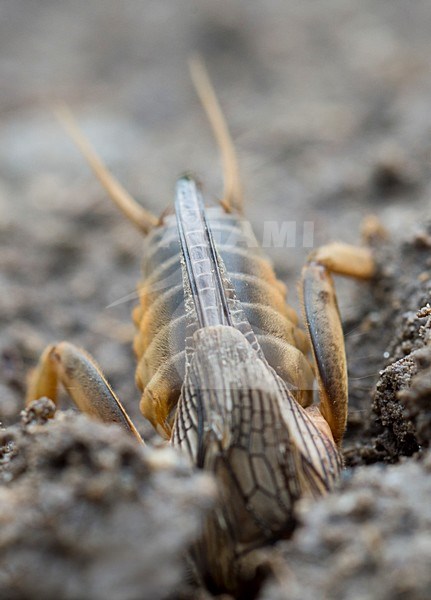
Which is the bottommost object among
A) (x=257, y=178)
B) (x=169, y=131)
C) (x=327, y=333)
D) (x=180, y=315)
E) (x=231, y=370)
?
(x=231, y=370)

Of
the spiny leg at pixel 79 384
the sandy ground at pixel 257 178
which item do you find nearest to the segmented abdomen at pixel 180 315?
the spiny leg at pixel 79 384

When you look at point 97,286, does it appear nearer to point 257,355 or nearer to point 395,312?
point 395,312

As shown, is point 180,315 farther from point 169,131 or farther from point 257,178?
point 169,131

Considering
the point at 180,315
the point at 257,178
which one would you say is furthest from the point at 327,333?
the point at 257,178

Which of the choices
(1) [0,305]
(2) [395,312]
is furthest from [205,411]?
(1) [0,305]

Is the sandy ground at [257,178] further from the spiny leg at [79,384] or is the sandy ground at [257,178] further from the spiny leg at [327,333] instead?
the spiny leg at [79,384]

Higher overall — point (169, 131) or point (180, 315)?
point (169, 131)

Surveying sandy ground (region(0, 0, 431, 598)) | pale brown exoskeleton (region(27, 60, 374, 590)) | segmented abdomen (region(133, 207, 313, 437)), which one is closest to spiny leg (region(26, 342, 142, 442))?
pale brown exoskeleton (region(27, 60, 374, 590))
